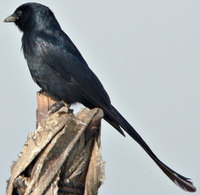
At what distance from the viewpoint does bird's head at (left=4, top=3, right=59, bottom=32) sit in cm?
764

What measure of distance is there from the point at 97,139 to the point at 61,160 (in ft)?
1.78

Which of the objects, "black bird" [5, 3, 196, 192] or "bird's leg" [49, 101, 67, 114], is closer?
"bird's leg" [49, 101, 67, 114]

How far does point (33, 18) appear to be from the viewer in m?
7.70

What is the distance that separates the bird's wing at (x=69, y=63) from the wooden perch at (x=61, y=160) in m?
1.84

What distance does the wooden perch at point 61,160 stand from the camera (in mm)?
4715

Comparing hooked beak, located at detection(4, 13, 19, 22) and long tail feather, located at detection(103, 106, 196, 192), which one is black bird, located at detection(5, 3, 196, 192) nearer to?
long tail feather, located at detection(103, 106, 196, 192)

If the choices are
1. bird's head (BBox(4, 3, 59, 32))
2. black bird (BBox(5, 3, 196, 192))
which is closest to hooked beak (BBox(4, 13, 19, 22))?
bird's head (BBox(4, 3, 59, 32))

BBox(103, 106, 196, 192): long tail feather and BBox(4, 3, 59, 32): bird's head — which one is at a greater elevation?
BBox(4, 3, 59, 32): bird's head

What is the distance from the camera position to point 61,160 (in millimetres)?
4777

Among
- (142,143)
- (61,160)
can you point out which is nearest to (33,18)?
(142,143)

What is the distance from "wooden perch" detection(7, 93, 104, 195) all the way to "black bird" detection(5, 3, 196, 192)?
1.53 metres

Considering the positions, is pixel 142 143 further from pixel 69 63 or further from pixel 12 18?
pixel 12 18

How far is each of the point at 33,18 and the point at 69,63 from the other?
950 millimetres

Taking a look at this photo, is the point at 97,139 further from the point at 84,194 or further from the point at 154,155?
the point at 154,155
